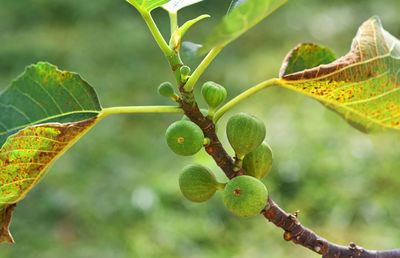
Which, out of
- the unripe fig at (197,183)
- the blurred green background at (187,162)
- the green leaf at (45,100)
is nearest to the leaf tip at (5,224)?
the green leaf at (45,100)

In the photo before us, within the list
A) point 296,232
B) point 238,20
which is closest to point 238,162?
point 296,232

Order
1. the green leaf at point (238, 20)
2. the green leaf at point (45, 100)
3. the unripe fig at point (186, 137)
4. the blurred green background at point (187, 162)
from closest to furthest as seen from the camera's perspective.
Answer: the green leaf at point (238, 20) → the unripe fig at point (186, 137) → the green leaf at point (45, 100) → the blurred green background at point (187, 162)

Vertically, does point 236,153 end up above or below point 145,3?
below

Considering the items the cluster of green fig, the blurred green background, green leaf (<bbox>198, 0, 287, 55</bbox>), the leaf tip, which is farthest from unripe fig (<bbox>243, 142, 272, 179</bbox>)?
the blurred green background

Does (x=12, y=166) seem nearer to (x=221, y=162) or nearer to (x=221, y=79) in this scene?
(x=221, y=162)

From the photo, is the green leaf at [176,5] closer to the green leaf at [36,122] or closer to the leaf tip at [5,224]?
the green leaf at [36,122]

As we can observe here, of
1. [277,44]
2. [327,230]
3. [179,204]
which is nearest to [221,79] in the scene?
[277,44]

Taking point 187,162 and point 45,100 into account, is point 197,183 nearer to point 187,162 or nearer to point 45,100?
point 45,100
